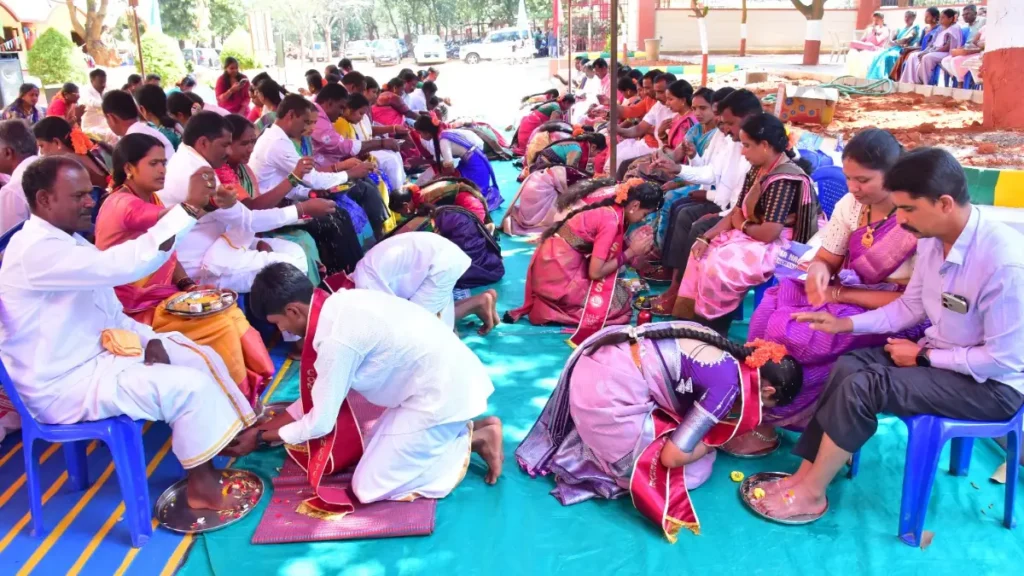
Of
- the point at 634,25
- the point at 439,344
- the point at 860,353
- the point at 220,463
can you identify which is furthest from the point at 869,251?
the point at 634,25

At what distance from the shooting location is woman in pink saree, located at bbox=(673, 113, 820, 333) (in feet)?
12.4

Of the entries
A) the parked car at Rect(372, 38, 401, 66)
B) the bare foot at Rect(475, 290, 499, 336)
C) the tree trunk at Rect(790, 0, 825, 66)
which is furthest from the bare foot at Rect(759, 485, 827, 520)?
the parked car at Rect(372, 38, 401, 66)

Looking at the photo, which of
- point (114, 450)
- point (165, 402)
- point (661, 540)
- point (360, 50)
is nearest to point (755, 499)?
point (661, 540)

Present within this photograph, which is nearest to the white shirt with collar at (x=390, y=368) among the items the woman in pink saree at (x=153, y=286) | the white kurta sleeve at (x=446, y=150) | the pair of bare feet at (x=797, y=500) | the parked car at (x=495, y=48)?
the woman in pink saree at (x=153, y=286)

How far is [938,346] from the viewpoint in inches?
101

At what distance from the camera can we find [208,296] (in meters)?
3.39

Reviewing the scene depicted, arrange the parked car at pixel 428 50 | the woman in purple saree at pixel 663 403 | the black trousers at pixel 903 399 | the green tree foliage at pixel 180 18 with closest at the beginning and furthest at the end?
the black trousers at pixel 903 399, the woman in purple saree at pixel 663 403, the parked car at pixel 428 50, the green tree foliage at pixel 180 18

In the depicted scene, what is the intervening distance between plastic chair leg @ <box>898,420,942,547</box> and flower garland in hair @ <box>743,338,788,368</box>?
46 centimetres

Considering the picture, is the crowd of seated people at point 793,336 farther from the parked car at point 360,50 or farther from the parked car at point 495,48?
the parked car at point 360,50

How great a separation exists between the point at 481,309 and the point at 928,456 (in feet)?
8.38

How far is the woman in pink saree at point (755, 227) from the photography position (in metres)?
3.77

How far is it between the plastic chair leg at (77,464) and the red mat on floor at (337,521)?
2.47 ft

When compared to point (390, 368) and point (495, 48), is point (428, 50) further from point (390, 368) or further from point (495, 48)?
point (390, 368)

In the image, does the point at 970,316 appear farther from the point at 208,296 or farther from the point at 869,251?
the point at 208,296
